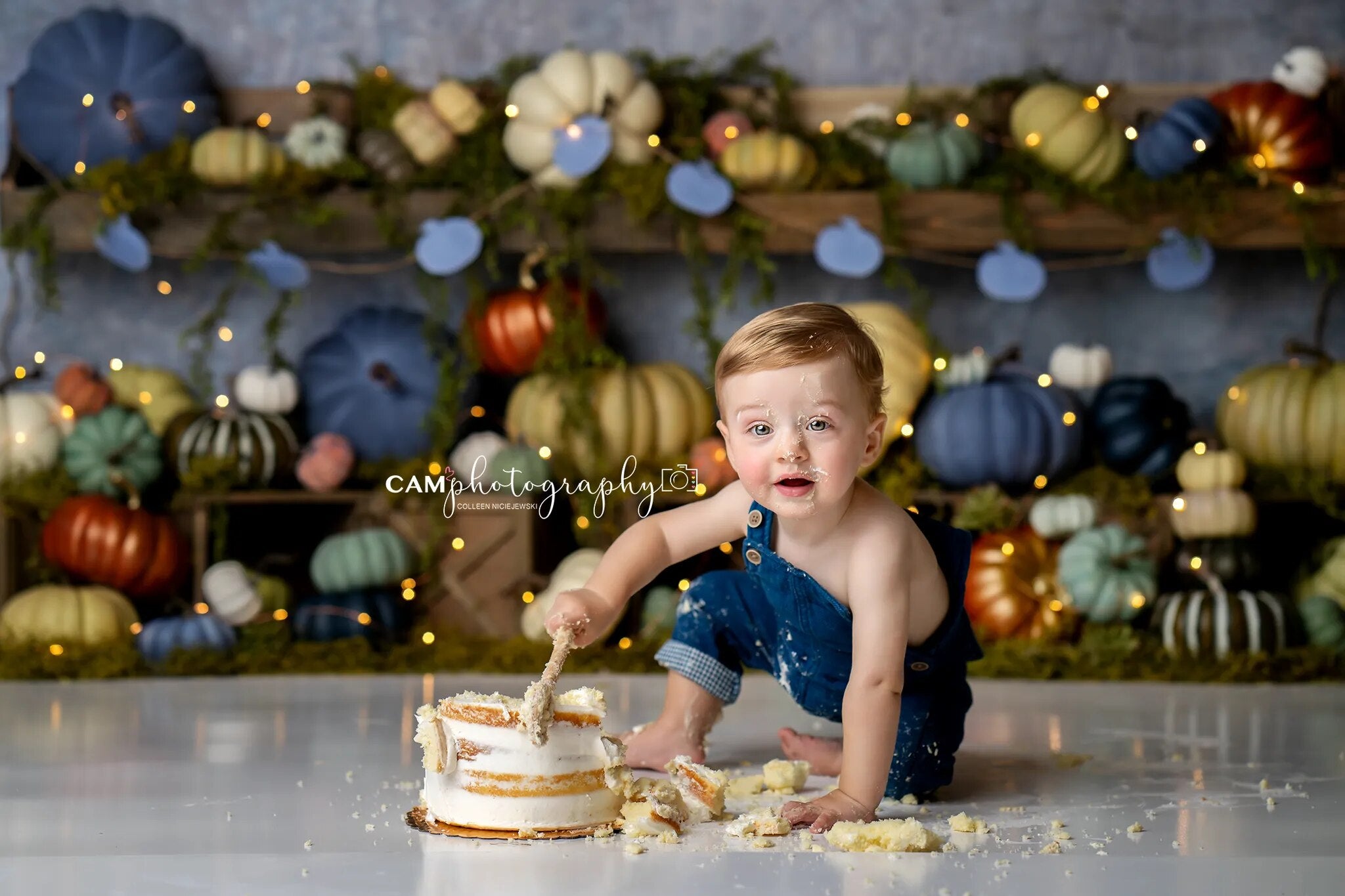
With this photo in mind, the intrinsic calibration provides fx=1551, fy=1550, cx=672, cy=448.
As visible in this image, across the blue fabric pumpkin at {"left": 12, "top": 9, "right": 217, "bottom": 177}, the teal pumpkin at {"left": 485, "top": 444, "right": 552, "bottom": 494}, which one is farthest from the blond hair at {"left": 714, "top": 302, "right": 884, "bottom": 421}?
the blue fabric pumpkin at {"left": 12, "top": 9, "right": 217, "bottom": 177}

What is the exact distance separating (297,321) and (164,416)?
578 millimetres

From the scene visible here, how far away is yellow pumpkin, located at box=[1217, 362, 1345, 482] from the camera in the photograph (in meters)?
4.09

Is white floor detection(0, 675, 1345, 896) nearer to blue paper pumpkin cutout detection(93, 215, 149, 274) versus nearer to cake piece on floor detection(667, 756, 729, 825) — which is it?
cake piece on floor detection(667, 756, 729, 825)

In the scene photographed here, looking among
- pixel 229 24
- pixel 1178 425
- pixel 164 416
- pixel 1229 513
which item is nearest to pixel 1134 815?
pixel 1229 513

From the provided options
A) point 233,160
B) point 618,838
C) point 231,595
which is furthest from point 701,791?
point 233,160

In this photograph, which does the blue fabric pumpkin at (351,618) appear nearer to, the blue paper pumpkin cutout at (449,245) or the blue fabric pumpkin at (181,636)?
the blue fabric pumpkin at (181,636)

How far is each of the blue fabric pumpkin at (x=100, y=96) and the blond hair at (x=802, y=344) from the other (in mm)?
2879

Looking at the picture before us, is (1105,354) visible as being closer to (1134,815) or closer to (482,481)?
(482,481)

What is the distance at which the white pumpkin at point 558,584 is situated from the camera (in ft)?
12.9

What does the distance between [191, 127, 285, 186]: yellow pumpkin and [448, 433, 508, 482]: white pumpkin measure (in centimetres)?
91

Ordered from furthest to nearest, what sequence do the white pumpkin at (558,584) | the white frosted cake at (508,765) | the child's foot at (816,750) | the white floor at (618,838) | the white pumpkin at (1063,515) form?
the white pumpkin at (1063,515)
the white pumpkin at (558,584)
the child's foot at (816,750)
the white frosted cake at (508,765)
the white floor at (618,838)

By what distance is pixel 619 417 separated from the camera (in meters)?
4.17

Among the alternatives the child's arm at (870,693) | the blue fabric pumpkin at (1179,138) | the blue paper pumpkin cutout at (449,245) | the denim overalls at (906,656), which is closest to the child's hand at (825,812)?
the child's arm at (870,693)

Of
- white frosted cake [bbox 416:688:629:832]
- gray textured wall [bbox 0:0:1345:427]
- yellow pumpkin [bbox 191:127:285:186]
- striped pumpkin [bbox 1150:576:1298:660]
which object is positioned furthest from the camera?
gray textured wall [bbox 0:0:1345:427]
